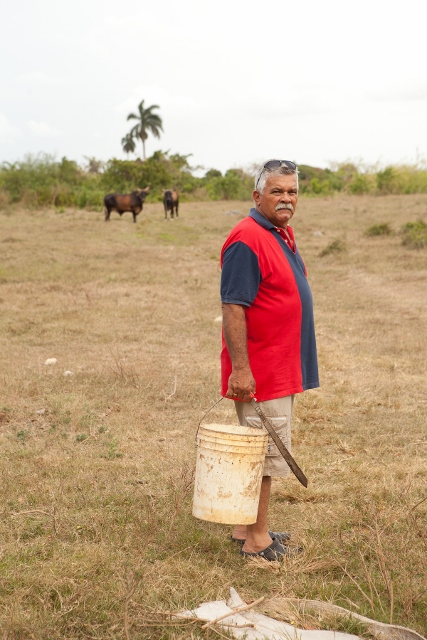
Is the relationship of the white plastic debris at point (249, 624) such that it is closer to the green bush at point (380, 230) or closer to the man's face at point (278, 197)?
the man's face at point (278, 197)

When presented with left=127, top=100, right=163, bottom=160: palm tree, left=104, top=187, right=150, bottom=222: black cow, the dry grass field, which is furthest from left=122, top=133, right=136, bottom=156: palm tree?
the dry grass field

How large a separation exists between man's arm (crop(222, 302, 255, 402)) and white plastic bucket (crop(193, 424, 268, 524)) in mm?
174

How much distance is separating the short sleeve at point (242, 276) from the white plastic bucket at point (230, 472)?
0.53m

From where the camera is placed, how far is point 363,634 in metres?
2.44

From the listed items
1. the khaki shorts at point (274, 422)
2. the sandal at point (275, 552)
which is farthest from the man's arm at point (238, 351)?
the sandal at point (275, 552)

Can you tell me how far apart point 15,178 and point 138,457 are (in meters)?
26.9

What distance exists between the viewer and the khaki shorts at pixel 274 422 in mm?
2969

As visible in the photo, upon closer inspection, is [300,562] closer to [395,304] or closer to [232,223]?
[395,304]

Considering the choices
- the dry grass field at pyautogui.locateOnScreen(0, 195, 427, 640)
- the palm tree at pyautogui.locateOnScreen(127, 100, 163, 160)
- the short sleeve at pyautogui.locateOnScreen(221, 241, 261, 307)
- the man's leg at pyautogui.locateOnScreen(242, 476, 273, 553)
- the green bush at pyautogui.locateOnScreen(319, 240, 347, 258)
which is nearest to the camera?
the dry grass field at pyautogui.locateOnScreen(0, 195, 427, 640)

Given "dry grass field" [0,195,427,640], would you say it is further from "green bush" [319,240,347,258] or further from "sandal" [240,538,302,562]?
"green bush" [319,240,347,258]

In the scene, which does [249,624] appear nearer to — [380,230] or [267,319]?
[267,319]

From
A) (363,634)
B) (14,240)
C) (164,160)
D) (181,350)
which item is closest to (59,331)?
(181,350)

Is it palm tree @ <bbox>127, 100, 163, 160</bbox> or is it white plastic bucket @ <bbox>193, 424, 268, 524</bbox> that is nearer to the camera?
white plastic bucket @ <bbox>193, 424, 268, 524</bbox>

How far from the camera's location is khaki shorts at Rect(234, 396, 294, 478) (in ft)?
9.74
